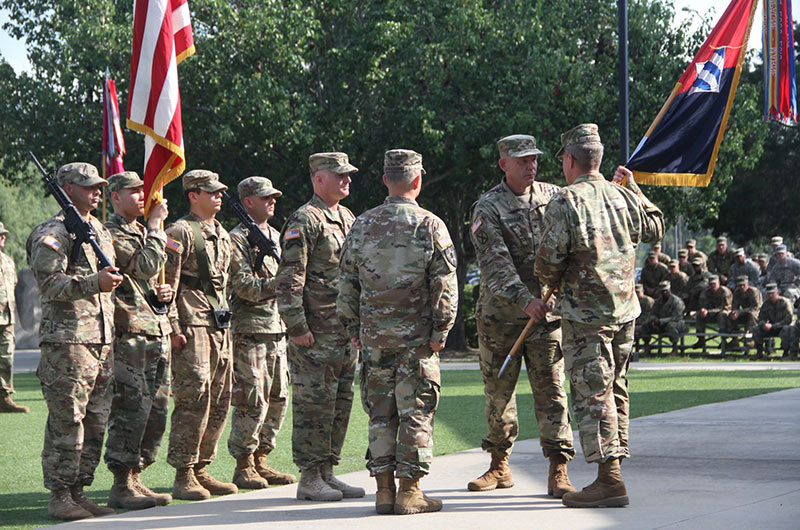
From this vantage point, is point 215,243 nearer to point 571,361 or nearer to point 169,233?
point 169,233

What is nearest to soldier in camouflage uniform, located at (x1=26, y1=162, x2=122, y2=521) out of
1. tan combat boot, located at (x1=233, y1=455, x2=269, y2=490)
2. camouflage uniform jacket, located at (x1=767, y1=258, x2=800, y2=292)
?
tan combat boot, located at (x1=233, y1=455, x2=269, y2=490)

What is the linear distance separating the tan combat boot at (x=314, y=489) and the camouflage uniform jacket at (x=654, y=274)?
18514 millimetres

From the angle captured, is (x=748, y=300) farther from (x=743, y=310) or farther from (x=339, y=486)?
(x=339, y=486)

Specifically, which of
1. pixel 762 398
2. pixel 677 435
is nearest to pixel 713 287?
pixel 762 398

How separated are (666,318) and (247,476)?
56.4ft

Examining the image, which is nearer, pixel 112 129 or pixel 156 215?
pixel 156 215

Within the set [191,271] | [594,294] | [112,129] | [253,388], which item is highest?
[112,129]

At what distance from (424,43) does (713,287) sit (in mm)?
8183

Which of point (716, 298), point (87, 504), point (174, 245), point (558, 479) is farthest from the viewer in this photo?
point (716, 298)

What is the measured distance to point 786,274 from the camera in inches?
982

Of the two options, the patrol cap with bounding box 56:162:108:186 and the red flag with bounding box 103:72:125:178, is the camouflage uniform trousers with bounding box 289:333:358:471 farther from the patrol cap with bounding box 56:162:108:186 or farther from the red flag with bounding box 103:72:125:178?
the red flag with bounding box 103:72:125:178

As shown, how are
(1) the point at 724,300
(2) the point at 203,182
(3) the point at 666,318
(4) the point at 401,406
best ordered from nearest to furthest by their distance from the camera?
(4) the point at 401,406
(2) the point at 203,182
(3) the point at 666,318
(1) the point at 724,300

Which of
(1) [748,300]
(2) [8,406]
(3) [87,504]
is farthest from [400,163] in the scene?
(1) [748,300]

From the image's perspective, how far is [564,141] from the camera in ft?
25.7
